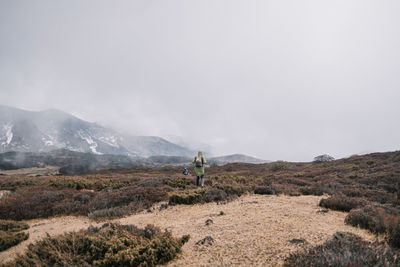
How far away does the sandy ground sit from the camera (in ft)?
12.6

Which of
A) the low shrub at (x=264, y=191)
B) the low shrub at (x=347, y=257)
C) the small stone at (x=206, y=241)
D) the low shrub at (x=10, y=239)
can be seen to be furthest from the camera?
the low shrub at (x=264, y=191)

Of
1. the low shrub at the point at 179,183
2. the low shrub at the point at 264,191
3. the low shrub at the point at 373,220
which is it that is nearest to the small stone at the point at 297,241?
the low shrub at the point at 373,220

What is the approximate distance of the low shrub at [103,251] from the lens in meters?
3.83

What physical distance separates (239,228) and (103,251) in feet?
10.4

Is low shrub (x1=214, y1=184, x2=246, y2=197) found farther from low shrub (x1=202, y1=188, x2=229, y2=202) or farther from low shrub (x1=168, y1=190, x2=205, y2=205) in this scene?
low shrub (x1=168, y1=190, x2=205, y2=205)

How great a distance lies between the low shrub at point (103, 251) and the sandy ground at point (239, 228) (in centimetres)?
38

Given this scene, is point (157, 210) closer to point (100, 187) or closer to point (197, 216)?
point (197, 216)

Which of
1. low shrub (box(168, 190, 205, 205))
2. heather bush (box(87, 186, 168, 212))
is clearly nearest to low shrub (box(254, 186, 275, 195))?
low shrub (box(168, 190, 205, 205))

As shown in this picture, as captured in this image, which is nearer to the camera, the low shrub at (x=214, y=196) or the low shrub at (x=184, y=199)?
the low shrub at (x=184, y=199)

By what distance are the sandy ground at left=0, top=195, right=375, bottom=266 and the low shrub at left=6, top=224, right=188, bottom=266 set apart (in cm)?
38

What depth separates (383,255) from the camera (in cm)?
307

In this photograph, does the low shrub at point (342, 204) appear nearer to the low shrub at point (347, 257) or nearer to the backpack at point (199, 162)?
the low shrub at point (347, 257)

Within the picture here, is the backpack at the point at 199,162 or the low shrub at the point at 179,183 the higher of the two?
the backpack at the point at 199,162

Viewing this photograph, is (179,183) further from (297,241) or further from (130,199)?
(297,241)
